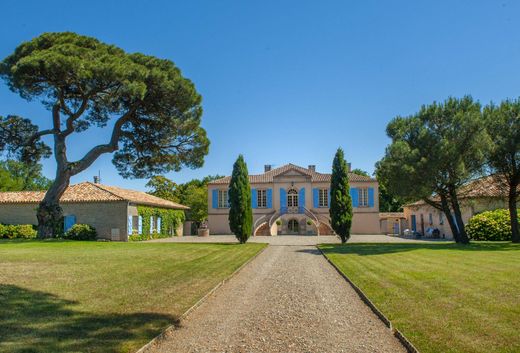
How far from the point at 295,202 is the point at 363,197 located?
6.51m

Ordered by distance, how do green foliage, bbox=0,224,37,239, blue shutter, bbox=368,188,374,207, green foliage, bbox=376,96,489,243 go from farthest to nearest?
blue shutter, bbox=368,188,374,207 < green foliage, bbox=0,224,37,239 < green foliage, bbox=376,96,489,243

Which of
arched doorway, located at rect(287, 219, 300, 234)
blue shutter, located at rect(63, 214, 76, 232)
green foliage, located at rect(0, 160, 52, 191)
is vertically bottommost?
arched doorway, located at rect(287, 219, 300, 234)

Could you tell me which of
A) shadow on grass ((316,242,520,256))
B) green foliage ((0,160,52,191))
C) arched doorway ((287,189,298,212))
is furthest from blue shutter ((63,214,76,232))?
green foliage ((0,160,52,191))

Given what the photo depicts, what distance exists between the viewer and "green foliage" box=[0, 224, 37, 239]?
2914 centimetres

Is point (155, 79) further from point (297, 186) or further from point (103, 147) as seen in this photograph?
point (297, 186)

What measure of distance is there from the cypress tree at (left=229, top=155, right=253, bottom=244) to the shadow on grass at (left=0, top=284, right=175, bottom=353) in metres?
18.1

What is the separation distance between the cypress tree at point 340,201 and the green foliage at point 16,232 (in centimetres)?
2027

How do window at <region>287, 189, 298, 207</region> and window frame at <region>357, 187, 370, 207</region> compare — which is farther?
window at <region>287, 189, 298, 207</region>

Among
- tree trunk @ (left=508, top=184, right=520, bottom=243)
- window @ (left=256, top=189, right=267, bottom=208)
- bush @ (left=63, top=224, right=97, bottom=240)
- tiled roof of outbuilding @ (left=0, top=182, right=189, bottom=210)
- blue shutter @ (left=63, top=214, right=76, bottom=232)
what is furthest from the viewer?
window @ (left=256, top=189, right=267, bottom=208)

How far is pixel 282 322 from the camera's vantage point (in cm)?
621

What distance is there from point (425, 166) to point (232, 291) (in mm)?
14822

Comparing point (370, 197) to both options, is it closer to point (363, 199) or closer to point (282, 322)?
point (363, 199)

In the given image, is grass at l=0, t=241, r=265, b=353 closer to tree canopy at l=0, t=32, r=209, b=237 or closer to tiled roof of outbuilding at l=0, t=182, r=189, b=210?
tree canopy at l=0, t=32, r=209, b=237

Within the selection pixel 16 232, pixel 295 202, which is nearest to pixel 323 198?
pixel 295 202
